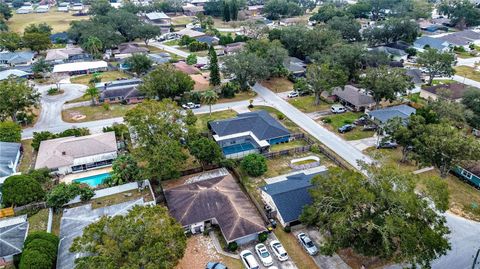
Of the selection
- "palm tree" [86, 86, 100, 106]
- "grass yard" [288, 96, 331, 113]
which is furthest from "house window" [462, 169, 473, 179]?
"palm tree" [86, 86, 100, 106]

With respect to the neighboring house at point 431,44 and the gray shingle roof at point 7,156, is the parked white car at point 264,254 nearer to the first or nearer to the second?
the gray shingle roof at point 7,156

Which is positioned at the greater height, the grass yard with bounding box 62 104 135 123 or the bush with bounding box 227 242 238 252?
the grass yard with bounding box 62 104 135 123

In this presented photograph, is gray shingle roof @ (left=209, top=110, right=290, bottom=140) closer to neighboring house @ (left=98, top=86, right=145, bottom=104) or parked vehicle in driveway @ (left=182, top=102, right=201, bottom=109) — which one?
parked vehicle in driveway @ (left=182, top=102, right=201, bottom=109)

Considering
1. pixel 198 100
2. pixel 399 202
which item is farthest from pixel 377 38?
pixel 399 202

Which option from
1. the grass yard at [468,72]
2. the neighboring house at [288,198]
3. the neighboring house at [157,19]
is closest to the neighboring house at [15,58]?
the neighboring house at [157,19]

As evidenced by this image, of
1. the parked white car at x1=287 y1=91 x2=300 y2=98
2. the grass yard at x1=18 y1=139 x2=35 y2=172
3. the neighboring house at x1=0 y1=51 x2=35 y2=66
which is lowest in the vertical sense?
the grass yard at x1=18 y1=139 x2=35 y2=172
